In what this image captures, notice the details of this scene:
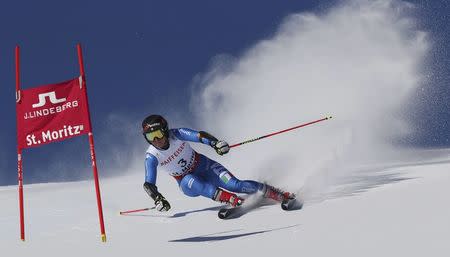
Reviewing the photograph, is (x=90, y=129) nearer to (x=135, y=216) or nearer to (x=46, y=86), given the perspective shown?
(x=46, y=86)

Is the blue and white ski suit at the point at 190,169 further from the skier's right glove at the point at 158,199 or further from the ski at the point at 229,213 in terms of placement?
the ski at the point at 229,213

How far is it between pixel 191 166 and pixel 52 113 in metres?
1.80

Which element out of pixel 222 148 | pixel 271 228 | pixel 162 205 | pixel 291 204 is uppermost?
pixel 222 148

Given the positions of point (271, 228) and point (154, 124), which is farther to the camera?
point (154, 124)

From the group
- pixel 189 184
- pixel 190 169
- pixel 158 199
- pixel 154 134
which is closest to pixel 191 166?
pixel 190 169

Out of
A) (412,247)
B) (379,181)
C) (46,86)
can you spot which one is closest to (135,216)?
(46,86)

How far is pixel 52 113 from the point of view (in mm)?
5207

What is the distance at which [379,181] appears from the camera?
702 cm

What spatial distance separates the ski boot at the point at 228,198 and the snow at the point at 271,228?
0.20m

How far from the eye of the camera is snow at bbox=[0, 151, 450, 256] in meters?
3.85

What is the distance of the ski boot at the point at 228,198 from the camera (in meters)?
5.96

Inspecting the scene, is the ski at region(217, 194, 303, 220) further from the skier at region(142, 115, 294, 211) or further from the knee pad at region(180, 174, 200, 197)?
the knee pad at region(180, 174, 200, 197)

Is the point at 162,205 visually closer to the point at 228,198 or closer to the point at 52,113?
the point at 228,198

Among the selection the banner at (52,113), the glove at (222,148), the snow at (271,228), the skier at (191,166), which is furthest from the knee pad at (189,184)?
the banner at (52,113)
